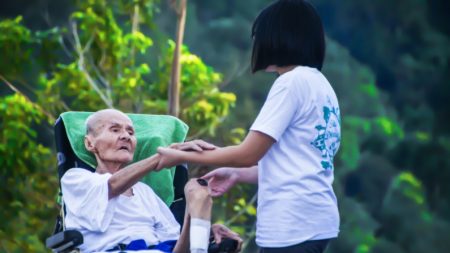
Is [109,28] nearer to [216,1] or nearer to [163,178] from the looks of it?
[163,178]

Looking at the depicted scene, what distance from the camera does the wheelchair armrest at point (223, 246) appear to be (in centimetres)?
366

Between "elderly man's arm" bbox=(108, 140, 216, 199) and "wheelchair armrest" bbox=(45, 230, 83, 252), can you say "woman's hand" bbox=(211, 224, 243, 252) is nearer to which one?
"elderly man's arm" bbox=(108, 140, 216, 199)

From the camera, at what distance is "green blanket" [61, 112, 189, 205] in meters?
4.08

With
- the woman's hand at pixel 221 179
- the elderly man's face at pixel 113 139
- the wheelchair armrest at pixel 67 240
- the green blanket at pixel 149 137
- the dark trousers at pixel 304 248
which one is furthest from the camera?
the green blanket at pixel 149 137

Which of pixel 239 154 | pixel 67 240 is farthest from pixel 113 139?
pixel 239 154

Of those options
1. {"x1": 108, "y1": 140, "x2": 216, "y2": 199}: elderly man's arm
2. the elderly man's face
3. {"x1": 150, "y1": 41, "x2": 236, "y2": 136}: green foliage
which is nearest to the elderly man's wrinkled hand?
{"x1": 108, "y1": 140, "x2": 216, "y2": 199}: elderly man's arm

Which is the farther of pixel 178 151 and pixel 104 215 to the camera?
pixel 104 215

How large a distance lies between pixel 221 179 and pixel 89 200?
522 millimetres

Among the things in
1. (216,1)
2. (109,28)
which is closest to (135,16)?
(109,28)

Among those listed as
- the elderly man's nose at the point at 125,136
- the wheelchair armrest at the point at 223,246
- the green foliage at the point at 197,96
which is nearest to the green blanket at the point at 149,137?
the elderly man's nose at the point at 125,136

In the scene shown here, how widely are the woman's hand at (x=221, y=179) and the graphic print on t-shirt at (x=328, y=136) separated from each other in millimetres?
361

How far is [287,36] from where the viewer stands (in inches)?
122

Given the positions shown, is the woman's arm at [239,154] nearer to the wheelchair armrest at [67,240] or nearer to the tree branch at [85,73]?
the wheelchair armrest at [67,240]

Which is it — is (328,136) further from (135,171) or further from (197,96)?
(197,96)
